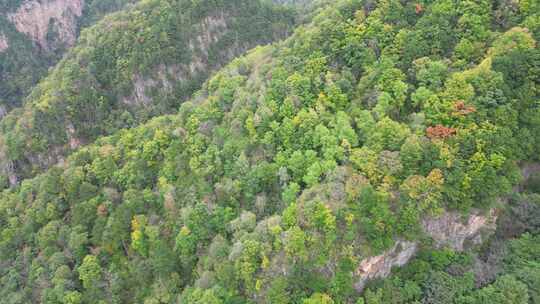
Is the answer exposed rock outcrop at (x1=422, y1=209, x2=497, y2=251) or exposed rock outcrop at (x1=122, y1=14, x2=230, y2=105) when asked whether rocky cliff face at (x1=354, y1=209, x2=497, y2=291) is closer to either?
exposed rock outcrop at (x1=422, y1=209, x2=497, y2=251)

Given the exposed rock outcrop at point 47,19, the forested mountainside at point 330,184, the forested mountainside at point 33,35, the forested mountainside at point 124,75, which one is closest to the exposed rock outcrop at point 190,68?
the forested mountainside at point 124,75

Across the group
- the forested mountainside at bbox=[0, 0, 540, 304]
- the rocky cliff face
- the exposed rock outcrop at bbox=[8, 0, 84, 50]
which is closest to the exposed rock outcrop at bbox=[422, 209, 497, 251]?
the rocky cliff face

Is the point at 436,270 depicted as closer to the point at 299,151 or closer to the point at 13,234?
the point at 299,151

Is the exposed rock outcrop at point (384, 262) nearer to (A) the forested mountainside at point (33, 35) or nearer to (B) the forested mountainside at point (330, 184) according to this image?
(B) the forested mountainside at point (330, 184)

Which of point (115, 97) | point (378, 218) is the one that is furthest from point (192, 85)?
point (378, 218)

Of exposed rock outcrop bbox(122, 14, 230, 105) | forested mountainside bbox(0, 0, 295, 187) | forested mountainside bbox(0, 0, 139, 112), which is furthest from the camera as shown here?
forested mountainside bbox(0, 0, 139, 112)
